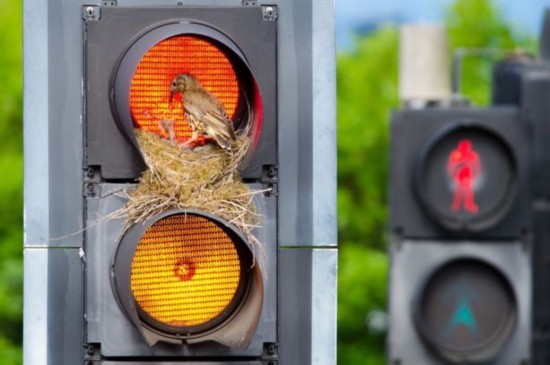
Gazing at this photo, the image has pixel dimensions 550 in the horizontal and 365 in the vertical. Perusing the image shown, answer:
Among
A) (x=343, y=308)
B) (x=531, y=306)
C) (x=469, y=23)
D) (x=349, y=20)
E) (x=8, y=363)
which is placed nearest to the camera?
(x=531, y=306)

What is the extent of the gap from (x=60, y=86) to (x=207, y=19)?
513mm

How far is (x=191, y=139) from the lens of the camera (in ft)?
20.6

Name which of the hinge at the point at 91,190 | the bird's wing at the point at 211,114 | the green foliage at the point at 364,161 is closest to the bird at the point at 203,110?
the bird's wing at the point at 211,114

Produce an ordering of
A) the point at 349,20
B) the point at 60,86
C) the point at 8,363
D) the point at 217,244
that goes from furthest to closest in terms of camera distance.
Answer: the point at 349,20 < the point at 8,363 < the point at 60,86 < the point at 217,244

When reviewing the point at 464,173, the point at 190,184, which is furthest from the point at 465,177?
the point at 190,184

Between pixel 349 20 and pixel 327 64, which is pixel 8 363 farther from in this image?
pixel 349 20

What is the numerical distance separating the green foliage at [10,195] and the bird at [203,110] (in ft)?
76.2

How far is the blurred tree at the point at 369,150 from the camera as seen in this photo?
35.0 meters

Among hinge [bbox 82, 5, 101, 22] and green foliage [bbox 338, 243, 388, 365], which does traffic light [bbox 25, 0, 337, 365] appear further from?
green foliage [bbox 338, 243, 388, 365]

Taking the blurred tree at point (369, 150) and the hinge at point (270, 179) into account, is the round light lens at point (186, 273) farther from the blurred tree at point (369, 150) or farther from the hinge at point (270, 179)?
the blurred tree at point (369, 150)

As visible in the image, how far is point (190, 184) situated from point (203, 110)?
0.78 ft

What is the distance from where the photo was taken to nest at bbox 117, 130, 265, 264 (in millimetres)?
6121

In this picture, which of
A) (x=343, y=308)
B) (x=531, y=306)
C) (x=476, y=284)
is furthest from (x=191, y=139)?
(x=343, y=308)

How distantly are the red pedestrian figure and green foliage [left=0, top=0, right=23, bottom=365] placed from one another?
18401 mm
